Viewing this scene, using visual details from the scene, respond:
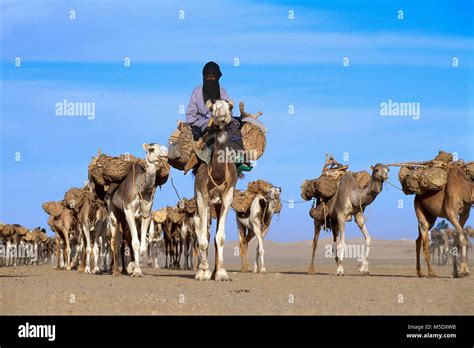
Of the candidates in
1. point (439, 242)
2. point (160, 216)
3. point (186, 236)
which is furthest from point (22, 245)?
point (439, 242)

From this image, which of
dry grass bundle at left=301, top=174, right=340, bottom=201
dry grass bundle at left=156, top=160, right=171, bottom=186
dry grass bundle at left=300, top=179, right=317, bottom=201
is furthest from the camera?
dry grass bundle at left=300, top=179, right=317, bottom=201

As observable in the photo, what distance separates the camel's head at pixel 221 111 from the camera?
20.1 meters

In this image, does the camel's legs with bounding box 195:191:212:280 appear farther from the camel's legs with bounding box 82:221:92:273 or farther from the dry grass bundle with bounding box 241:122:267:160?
the camel's legs with bounding box 82:221:92:273

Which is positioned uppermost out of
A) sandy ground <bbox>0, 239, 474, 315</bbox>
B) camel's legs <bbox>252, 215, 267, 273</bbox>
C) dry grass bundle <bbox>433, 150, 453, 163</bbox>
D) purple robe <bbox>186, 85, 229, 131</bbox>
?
purple robe <bbox>186, 85, 229, 131</bbox>

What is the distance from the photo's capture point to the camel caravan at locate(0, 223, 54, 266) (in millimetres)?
53688

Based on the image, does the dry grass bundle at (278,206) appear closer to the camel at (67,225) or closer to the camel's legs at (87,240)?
the camel's legs at (87,240)

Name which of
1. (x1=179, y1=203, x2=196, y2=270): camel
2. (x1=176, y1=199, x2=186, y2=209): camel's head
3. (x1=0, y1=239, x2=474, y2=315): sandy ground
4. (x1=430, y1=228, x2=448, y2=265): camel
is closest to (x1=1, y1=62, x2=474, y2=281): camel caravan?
(x1=0, y1=239, x2=474, y2=315): sandy ground

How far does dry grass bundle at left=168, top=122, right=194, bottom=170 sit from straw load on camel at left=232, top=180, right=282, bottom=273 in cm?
797

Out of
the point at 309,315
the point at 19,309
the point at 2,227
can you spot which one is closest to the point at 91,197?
the point at 19,309

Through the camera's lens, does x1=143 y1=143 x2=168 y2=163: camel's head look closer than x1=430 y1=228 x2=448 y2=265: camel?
Yes

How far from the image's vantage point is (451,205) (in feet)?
75.5

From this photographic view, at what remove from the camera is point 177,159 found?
21.8 m

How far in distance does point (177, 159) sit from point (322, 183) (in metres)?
6.20

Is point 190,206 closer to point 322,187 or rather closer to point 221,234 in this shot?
point 322,187
